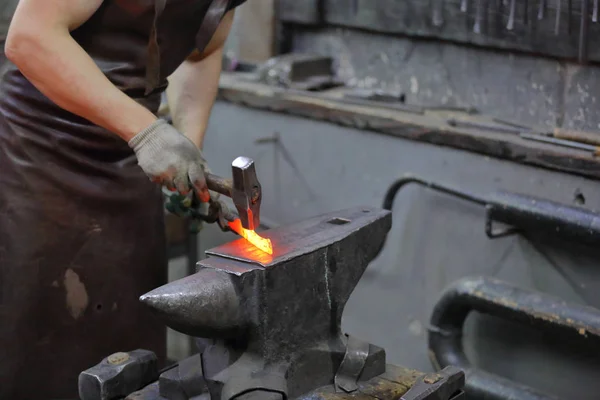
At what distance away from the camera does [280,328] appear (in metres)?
1.49

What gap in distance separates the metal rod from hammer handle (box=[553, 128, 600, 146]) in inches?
8.7

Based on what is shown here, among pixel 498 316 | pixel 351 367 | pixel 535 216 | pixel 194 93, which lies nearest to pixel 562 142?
pixel 535 216

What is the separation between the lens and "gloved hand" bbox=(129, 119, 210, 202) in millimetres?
1660

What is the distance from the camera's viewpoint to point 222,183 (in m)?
1.63

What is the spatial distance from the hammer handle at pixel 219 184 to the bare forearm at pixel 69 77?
161 mm

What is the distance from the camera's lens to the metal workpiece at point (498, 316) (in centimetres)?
228

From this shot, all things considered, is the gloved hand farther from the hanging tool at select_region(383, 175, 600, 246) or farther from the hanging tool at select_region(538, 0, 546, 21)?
the hanging tool at select_region(538, 0, 546, 21)

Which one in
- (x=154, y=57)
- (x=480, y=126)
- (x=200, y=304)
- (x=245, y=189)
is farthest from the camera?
(x=480, y=126)

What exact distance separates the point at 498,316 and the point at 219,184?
1.15 metres

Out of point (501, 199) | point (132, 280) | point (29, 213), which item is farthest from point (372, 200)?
point (29, 213)

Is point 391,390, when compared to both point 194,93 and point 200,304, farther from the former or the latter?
point 194,93

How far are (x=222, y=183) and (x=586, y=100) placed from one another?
1357 millimetres

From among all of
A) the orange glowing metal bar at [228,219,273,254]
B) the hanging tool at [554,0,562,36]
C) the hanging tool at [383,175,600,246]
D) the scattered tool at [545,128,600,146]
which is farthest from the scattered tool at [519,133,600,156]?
the orange glowing metal bar at [228,219,273,254]

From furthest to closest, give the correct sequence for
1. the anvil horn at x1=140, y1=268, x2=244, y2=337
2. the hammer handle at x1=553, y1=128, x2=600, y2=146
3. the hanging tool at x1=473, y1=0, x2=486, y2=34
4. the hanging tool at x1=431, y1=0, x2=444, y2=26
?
the hanging tool at x1=431, y1=0, x2=444, y2=26, the hanging tool at x1=473, y1=0, x2=486, y2=34, the hammer handle at x1=553, y1=128, x2=600, y2=146, the anvil horn at x1=140, y1=268, x2=244, y2=337
